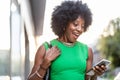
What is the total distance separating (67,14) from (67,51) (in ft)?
0.75

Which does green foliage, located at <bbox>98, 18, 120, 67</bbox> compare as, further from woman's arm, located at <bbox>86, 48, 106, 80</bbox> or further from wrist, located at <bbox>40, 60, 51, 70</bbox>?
wrist, located at <bbox>40, 60, 51, 70</bbox>

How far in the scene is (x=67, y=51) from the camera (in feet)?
9.21

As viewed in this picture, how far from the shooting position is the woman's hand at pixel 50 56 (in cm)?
270

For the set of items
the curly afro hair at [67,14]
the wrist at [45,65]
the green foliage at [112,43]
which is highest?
the curly afro hair at [67,14]

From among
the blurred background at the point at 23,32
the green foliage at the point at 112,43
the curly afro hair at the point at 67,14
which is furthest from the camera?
the green foliage at the point at 112,43

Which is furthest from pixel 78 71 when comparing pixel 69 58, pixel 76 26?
pixel 76 26

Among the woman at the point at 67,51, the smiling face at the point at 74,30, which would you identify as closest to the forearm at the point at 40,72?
the woman at the point at 67,51

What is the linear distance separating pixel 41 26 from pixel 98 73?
7.38 m

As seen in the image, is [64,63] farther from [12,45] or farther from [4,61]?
[12,45]

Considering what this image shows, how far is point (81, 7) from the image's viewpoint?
2867 millimetres

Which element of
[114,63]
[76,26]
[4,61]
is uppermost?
[76,26]

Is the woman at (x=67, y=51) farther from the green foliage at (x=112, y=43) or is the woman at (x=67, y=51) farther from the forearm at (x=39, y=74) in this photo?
the green foliage at (x=112, y=43)

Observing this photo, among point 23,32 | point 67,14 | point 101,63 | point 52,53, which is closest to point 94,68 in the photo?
point 101,63

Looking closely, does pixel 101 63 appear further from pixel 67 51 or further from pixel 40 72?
pixel 40 72
